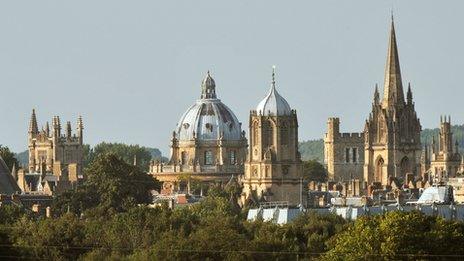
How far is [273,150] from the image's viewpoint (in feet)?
559

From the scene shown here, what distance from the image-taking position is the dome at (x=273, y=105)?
170125 mm

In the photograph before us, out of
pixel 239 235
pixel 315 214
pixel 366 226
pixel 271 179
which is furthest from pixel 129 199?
pixel 366 226

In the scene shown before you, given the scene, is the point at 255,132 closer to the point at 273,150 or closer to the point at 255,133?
the point at 255,133

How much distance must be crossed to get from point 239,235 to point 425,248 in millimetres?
14238

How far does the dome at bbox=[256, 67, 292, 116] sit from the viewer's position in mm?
170125

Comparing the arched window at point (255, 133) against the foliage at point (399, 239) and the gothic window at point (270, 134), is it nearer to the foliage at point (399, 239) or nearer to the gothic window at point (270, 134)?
the gothic window at point (270, 134)

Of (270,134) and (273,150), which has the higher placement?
(270,134)

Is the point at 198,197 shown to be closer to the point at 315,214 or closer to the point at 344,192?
the point at 344,192

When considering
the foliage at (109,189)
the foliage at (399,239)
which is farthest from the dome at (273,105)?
the foliage at (399,239)

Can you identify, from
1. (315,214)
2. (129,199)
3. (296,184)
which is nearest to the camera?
(315,214)

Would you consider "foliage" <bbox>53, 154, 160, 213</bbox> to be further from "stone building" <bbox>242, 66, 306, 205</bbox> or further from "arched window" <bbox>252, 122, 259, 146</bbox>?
"arched window" <bbox>252, 122, 259, 146</bbox>

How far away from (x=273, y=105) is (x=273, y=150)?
7.67ft

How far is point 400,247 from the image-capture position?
100750mm

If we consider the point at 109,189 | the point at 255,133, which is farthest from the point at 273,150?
the point at 109,189
